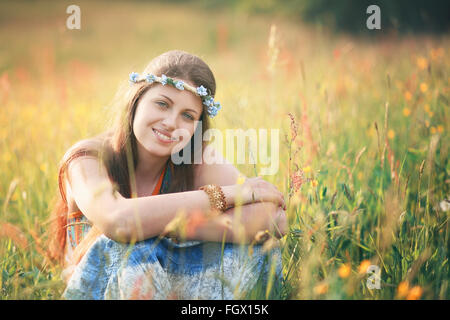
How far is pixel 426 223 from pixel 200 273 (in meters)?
0.95

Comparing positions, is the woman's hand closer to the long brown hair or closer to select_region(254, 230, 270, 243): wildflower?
select_region(254, 230, 270, 243): wildflower

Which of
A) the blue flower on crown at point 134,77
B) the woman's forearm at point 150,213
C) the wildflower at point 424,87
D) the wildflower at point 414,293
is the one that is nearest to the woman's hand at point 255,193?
the woman's forearm at point 150,213

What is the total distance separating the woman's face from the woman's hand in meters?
0.35

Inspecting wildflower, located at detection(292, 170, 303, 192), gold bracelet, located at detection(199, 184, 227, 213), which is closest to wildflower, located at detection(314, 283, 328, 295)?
wildflower, located at detection(292, 170, 303, 192)

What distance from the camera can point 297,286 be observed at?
1.47 meters

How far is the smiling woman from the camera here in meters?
1.35

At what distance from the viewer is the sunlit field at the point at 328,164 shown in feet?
4.69

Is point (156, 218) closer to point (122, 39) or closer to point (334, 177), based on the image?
point (334, 177)

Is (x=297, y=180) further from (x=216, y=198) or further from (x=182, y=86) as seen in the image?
(x=182, y=86)

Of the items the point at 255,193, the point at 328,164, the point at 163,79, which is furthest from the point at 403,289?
the point at 163,79

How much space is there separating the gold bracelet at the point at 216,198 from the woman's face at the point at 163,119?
1.06 ft

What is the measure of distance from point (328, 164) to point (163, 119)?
95cm

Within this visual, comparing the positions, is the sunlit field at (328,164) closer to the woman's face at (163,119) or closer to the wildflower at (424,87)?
the wildflower at (424,87)
